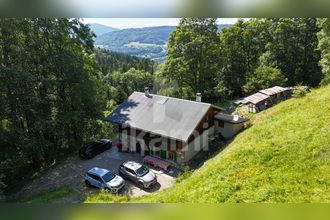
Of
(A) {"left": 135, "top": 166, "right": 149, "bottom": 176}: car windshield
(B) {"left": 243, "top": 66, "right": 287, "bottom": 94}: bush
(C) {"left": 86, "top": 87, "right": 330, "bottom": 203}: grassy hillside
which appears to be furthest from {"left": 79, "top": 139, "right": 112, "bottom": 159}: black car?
(B) {"left": 243, "top": 66, "right": 287, "bottom": 94}: bush

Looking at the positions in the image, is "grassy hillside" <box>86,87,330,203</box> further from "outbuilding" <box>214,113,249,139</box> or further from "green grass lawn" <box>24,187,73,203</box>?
"outbuilding" <box>214,113,249,139</box>

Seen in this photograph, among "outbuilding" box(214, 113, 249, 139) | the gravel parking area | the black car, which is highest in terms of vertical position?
"outbuilding" box(214, 113, 249, 139)

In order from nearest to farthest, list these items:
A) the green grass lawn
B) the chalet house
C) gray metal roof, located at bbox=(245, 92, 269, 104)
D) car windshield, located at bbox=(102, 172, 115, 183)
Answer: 1. the green grass lawn
2. car windshield, located at bbox=(102, 172, 115, 183)
3. the chalet house
4. gray metal roof, located at bbox=(245, 92, 269, 104)

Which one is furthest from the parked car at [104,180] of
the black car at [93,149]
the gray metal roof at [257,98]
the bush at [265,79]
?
the bush at [265,79]

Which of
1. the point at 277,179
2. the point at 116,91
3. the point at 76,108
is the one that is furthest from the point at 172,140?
the point at 116,91

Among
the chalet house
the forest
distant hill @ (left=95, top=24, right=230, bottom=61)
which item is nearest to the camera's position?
distant hill @ (left=95, top=24, right=230, bottom=61)

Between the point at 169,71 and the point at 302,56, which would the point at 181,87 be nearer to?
the point at 169,71

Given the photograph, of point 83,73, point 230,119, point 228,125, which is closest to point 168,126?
point 228,125
